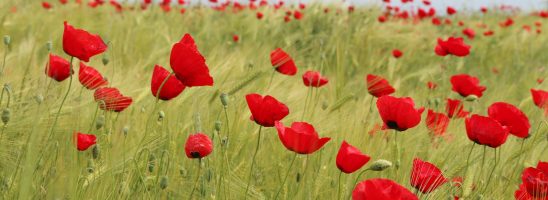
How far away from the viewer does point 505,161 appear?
4.62 feet

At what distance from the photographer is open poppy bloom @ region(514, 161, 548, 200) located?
3.40 ft

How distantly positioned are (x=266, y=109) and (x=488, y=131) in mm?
381

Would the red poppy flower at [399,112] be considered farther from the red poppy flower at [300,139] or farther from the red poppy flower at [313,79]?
the red poppy flower at [313,79]

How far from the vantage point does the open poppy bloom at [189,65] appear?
3.29 ft

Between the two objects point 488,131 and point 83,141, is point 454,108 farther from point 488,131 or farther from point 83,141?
point 83,141

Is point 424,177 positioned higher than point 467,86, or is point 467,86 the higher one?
point 424,177

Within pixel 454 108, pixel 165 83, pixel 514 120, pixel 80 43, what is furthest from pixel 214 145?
pixel 454 108

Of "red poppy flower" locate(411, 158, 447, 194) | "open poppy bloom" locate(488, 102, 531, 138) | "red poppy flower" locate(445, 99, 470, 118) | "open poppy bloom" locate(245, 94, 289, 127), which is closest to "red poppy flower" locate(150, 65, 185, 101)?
"open poppy bloom" locate(245, 94, 289, 127)

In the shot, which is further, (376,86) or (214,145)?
(376,86)

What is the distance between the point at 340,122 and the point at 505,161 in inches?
14.3

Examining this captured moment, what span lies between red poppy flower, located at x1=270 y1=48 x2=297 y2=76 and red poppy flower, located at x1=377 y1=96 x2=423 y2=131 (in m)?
0.47

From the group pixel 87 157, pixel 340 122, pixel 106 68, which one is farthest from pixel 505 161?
pixel 106 68

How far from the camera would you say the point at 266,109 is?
3.31ft

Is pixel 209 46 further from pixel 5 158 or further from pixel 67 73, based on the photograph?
pixel 5 158
